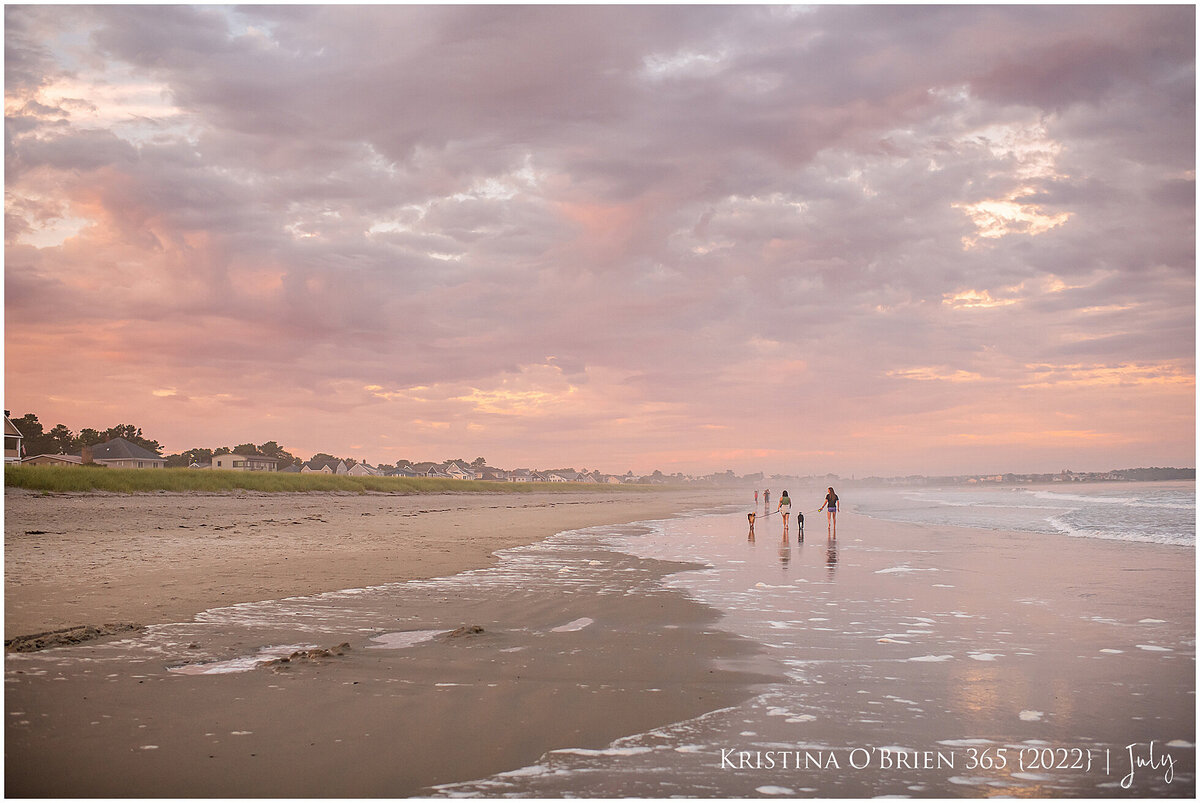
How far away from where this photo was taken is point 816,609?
11812mm

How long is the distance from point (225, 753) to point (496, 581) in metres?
9.05

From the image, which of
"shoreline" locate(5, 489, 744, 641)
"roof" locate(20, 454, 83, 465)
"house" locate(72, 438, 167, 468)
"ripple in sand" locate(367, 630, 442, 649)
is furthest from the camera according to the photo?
"roof" locate(20, 454, 83, 465)

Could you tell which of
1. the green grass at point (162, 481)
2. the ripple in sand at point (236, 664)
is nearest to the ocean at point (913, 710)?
the ripple in sand at point (236, 664)

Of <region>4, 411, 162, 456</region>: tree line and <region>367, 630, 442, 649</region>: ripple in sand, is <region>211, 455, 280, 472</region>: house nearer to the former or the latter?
<region>4, 411, 162, 456</region>: tree line

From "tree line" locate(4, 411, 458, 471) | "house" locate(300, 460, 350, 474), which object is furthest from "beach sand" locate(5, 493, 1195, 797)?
"house" locate(300, 460, 350, 474)

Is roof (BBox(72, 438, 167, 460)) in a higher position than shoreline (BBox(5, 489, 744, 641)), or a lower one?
higher

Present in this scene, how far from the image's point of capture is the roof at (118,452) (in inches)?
3900

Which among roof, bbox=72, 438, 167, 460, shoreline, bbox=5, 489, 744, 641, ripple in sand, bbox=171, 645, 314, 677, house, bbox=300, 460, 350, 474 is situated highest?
roof, bbox=72, 438, 167, 460

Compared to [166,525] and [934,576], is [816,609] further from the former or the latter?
[166,525]

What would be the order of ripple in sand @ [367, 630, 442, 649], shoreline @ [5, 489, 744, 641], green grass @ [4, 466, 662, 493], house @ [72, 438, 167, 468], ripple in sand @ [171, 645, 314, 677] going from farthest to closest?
1. house @ [72, 438, 167, 468]
2. green grass @ [4, 466, 662, 493]
3. shoreline @ [5, 489, 744, 641]
4. ripple in sand @ [367, 630, 442, 649]
5. ripple in sand @ [171, 645, 314, 677]

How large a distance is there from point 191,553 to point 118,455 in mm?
100509

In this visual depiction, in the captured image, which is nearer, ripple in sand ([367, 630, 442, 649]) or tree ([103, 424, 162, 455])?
ripple in sand ([367, 630, 442, 649])

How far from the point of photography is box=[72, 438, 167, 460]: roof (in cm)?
9906

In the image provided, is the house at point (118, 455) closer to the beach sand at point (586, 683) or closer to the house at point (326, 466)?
the house at point (326, 466)
